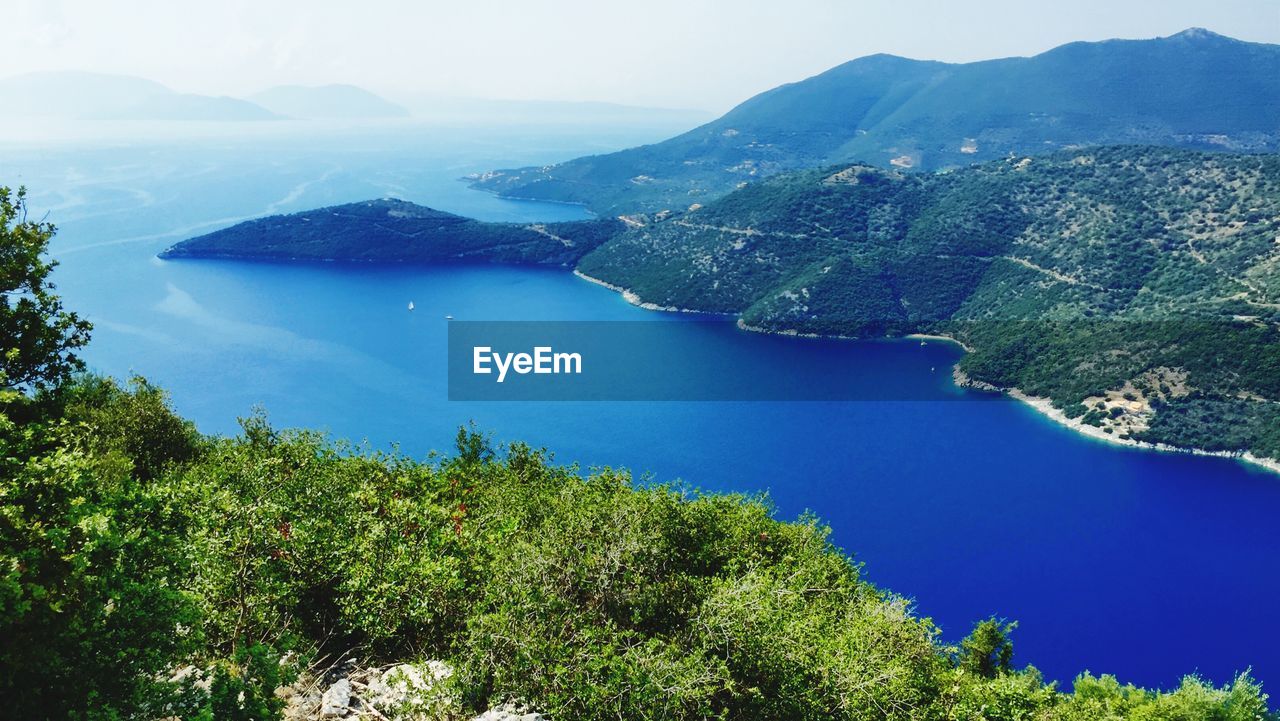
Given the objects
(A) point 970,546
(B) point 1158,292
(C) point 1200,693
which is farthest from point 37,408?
(B) point 1158,292

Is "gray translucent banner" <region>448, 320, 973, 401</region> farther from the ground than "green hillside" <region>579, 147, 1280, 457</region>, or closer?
closer

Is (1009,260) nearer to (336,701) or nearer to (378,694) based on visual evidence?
(378,694)

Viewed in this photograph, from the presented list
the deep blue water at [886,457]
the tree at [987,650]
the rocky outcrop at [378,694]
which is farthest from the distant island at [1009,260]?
the rocky outcrop at [378,694]

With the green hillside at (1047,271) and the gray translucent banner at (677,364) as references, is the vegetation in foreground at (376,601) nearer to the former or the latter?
the gray translucent banner at (677,364)

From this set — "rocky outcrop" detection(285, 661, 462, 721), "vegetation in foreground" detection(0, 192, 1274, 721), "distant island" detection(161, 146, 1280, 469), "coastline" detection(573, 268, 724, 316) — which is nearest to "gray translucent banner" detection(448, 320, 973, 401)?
"distant island" detection(161, 146, 1280, 469)

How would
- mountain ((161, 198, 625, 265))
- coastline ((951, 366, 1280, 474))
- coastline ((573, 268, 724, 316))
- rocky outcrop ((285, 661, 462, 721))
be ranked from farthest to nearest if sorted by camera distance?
mountain ((161, 198, 625, 265)) < coastline ((573, 268, 724, 316)) < coastline ((951, 366, 1280, 474)) < rocky outcrop ((285, 661, 462, 721))

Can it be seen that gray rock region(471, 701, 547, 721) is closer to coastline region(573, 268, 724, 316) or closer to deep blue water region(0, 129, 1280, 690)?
deep blue water region(0, 129, 1280, 690)

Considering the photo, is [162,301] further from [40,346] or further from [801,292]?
[40,346]
